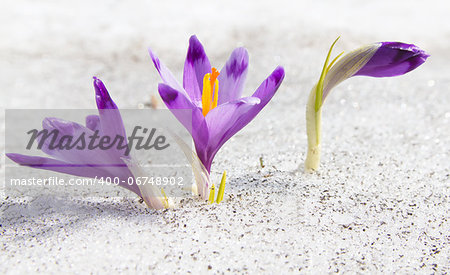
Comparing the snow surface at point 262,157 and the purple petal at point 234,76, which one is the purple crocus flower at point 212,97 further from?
the snow surface at point 262,157

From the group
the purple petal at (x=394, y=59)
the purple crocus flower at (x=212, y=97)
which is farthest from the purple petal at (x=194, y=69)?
the purple petal at (x=394, y=59)

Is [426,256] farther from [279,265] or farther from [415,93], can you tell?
[415,93]

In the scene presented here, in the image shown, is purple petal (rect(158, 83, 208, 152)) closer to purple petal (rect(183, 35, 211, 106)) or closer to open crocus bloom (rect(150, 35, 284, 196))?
open crocus bloom (rect(150, 35, 284, 196))

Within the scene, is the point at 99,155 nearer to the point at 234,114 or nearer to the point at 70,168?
the point at 70,168

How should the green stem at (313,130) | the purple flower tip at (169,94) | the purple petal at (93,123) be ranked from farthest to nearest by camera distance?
the green stem at (313,130) → the purple petal at (93,123) → the purple flower tip at (169,94)

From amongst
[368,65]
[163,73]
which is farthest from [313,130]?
[163,73]

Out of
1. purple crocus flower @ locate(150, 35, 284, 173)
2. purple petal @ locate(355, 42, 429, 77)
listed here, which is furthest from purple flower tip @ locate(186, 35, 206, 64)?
purple petal @ locate(355, 42, 429, 77)

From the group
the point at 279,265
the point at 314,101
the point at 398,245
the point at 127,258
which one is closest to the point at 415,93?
the point at 314,101
